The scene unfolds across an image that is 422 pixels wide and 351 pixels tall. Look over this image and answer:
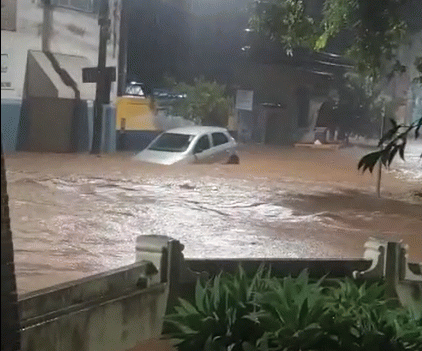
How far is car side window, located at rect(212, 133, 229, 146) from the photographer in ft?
71.3

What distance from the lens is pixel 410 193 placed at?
21.0 m

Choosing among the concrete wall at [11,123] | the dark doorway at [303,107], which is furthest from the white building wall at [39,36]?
the dark doorway at [303,107]

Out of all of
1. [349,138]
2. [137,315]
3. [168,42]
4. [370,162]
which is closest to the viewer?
[370,162]

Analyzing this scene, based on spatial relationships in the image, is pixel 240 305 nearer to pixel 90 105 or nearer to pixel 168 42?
pixel 90 105

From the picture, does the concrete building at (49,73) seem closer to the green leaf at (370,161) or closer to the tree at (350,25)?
the tree at (350,25)

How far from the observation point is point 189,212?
15.3 metres

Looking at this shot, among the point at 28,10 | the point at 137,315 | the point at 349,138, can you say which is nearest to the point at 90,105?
the point at 28,10

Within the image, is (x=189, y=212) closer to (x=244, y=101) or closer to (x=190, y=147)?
(x=190, y=147)

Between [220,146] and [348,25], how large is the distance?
6.88 m

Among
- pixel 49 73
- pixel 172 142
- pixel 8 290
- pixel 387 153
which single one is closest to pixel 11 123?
pixel 49 73

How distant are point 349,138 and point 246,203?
26.0 m

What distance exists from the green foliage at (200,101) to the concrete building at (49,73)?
5.58 metres

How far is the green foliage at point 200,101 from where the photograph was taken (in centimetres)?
3281

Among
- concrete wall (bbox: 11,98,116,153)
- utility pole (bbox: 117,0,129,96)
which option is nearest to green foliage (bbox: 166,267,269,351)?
concrete wall (bbox: 11,98,116,153)
